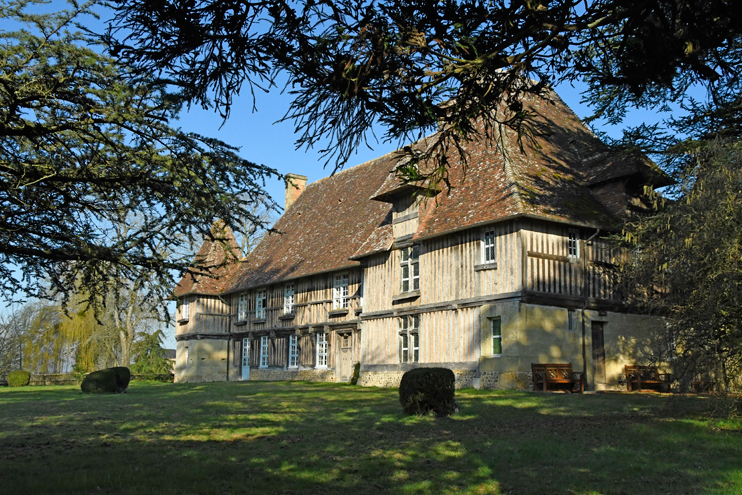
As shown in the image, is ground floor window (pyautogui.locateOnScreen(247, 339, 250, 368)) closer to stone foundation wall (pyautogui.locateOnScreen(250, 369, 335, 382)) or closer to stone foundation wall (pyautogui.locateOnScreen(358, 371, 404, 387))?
stone foundation wall (pyautogui.locateOnScreen(250, 369, 335, 382))

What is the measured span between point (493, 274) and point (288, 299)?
559 inches

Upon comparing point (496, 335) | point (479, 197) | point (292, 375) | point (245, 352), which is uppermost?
point (479, 197)

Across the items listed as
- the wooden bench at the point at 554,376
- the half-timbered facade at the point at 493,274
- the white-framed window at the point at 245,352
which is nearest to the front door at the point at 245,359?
the white-framed window at the point at 245,352

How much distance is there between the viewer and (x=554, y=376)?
1984 cm

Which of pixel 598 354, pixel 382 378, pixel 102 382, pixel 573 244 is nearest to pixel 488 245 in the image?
pixel 573 244

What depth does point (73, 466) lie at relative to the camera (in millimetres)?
8555

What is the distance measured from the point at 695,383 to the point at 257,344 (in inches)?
851

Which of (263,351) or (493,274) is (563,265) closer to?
(493,274)

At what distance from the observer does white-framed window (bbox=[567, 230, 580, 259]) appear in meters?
21.2

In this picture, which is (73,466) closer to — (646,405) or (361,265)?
(646,405)

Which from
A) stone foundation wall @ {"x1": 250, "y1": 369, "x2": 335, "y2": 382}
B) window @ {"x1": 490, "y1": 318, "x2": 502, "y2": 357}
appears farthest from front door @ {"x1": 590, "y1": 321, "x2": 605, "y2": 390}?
stone foundation wall @ {"x1": 250, "y1": 369, "x2": 335, "y2": 382}

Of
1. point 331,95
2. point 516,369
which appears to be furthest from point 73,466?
point 516,369

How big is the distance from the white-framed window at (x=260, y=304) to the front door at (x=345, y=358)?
6841mm

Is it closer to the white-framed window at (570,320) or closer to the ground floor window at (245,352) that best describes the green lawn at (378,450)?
the white-framed window at (570,320)
